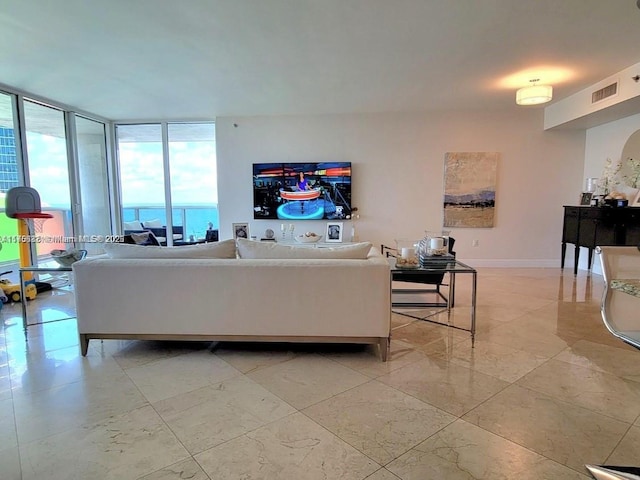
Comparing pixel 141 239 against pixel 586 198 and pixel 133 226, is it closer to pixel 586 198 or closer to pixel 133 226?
pixel 133 226

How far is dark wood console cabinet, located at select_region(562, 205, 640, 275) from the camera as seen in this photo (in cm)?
427

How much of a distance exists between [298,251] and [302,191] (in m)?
3.53

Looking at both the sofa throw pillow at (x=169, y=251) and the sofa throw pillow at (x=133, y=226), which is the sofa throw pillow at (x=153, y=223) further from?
the sofa throw pillow at (x=169, y=251)

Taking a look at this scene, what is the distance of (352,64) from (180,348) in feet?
10.4

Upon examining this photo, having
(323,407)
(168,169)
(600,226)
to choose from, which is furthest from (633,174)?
(168,169)

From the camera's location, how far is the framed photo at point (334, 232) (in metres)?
5.96

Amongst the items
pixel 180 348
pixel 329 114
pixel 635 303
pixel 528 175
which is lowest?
pixel 180 348

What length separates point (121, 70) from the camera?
3.92m

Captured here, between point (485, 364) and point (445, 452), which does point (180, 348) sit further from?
point (485, 364)

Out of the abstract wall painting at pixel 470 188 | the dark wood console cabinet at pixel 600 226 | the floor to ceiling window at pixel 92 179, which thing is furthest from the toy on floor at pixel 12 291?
the dark wood console cabinet at pixel 600 226

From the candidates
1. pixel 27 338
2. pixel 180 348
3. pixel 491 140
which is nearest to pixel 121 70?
pixel 27 338

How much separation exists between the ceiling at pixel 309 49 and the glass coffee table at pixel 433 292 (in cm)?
197

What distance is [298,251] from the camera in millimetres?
2605

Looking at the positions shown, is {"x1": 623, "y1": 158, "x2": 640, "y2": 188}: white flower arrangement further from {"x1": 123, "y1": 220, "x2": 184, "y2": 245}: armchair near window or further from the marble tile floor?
{"x1": 123, "y1": 220, "x2": 184, "y2": 245}: armchair near window
